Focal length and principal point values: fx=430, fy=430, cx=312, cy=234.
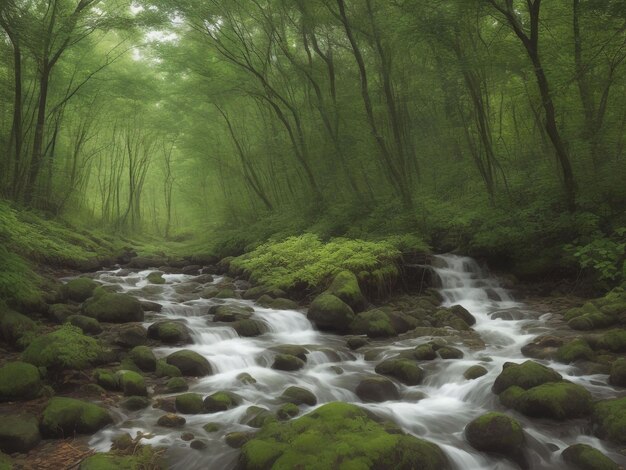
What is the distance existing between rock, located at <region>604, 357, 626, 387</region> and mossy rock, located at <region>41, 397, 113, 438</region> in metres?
6.40

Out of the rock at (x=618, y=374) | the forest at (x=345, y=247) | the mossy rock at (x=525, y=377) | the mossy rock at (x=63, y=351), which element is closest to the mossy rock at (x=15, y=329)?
the forest at (x=345, y=247)

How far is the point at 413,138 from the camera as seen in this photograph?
18.4 meters

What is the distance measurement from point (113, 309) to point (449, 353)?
21.1 feet

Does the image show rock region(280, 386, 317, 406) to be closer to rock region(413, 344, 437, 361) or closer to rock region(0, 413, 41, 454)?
rock region(413, 344, 437, 361)

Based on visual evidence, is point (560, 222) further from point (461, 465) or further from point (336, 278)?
point (461, 465)

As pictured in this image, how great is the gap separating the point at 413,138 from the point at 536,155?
201 inches

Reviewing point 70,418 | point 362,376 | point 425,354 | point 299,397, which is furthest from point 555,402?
point 70,418

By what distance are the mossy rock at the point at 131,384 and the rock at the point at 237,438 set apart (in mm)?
1578

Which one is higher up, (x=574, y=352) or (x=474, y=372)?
(x=574, y=352)

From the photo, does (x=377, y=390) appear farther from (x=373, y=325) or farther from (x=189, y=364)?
(x=189, y=364)

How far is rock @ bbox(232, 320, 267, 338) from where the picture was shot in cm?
893

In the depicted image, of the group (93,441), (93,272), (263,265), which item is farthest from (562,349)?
(93,272)

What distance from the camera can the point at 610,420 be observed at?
471cm

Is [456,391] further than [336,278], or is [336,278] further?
[336,278]
